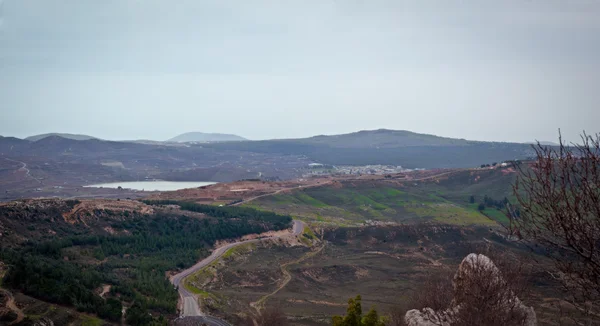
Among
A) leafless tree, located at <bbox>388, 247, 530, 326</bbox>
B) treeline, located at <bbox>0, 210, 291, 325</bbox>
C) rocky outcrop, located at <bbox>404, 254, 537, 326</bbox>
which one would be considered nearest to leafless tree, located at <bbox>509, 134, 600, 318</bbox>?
leafless tree, located at <bbox>388, 247, 530, 326</bbox>

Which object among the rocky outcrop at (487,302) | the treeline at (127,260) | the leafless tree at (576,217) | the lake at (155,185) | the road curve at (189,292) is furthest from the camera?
the lake at (155,185)

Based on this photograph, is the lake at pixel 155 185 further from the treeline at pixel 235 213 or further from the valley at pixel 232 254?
the treeline at pixel 235 213

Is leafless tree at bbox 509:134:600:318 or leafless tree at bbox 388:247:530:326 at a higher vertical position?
leafless tree at bbox 509:134:600:318

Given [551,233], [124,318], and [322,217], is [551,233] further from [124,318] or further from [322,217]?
[322,217]

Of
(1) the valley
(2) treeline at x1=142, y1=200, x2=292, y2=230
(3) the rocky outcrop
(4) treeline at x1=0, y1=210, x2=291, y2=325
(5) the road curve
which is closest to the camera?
(3) the rocky outcrop

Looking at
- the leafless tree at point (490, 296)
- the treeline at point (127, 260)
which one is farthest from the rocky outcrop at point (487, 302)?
the treeline at point (127, 260)

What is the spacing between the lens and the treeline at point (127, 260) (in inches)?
1091

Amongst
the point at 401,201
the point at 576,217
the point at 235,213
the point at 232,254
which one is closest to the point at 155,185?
the point at 401,201

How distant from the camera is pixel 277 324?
92.6ft

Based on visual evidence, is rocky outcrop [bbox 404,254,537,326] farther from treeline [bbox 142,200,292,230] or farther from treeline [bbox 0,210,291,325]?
treeline [bbox 142,200,292,230]

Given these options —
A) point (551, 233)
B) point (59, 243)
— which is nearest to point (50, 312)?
point (59, 243)

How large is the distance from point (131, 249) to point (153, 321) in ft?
78.0

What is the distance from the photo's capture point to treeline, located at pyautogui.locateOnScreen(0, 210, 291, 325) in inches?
1091

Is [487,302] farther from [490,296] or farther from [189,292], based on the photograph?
[189,292]
